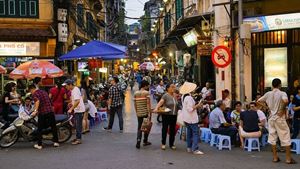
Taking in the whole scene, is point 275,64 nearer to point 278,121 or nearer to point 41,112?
point 278,121

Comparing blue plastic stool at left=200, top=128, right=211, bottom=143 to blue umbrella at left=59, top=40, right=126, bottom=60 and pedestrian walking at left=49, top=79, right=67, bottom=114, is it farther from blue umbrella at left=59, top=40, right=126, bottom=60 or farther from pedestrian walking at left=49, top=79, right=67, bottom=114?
blue umbrella at left=59, top=40, right=126, bottom=60

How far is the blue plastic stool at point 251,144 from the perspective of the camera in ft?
40.7

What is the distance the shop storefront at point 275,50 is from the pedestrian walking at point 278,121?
689cm

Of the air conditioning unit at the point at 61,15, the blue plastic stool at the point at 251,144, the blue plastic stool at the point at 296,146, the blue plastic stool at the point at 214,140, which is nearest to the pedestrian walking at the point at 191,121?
the blue plastic stool at the point at 214,140

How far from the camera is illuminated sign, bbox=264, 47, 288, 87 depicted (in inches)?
714

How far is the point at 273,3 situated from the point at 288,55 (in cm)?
198

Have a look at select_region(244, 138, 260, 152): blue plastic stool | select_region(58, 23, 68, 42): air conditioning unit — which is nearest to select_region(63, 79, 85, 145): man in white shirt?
select_region(244, 138, 260, 152): blue plastic stool

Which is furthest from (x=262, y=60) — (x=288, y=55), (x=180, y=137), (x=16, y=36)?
(x=16, y=36)

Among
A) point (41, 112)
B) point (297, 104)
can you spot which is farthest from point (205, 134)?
point (41, 112)

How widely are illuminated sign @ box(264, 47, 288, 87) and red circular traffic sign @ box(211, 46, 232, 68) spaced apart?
3.32 m

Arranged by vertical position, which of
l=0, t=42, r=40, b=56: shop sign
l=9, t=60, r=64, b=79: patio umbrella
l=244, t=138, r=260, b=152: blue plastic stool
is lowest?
l=244, t=138, r=260, b=152: blue plastic stool

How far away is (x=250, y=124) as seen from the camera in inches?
488

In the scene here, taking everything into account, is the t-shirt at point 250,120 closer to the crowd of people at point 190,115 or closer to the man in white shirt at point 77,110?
the crowd of people at point 190,115

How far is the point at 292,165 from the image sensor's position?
1037 cm
